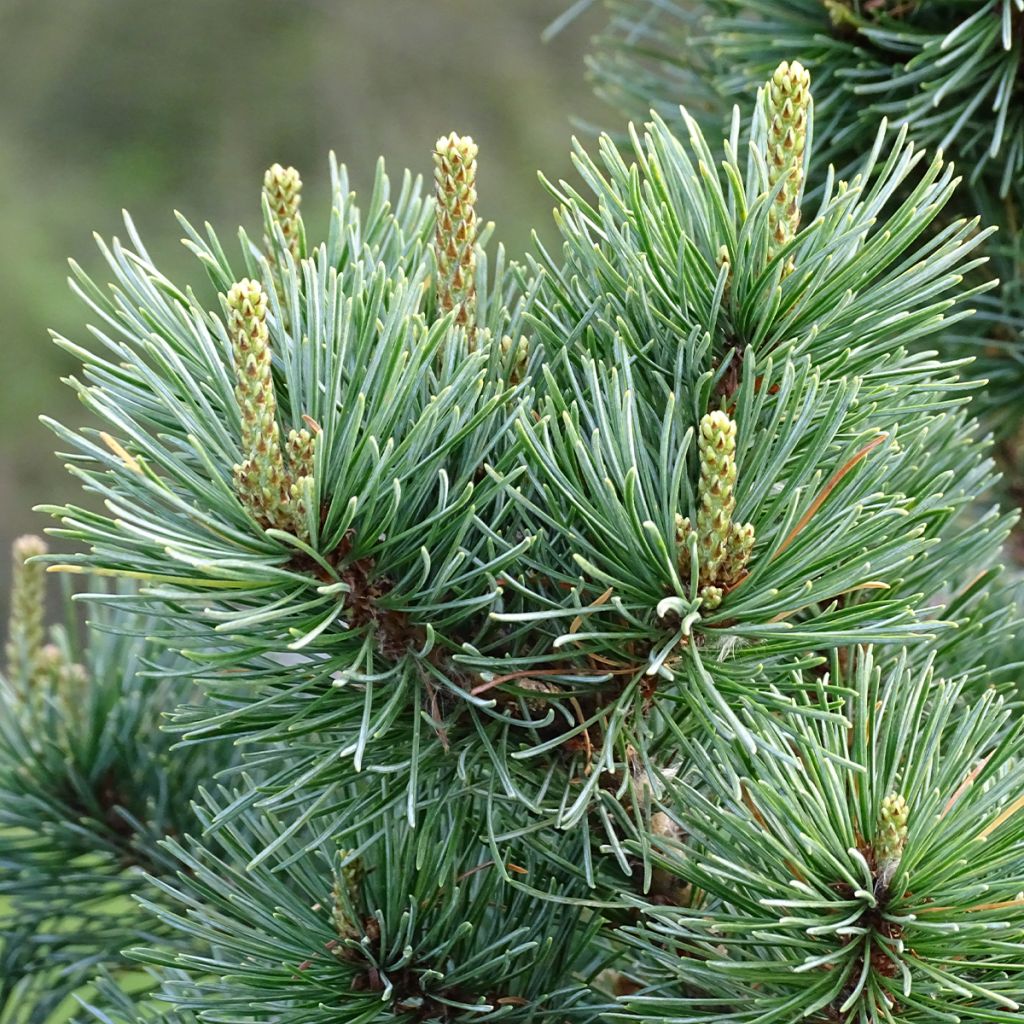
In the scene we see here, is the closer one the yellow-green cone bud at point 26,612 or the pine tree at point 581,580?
the pine tree at point 581,580

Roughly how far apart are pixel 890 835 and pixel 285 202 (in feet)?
0.92

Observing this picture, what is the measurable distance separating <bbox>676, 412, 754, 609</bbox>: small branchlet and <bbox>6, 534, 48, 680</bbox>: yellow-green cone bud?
38 cm

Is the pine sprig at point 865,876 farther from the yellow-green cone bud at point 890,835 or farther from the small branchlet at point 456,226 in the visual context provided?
the small branchlet at point 456,226

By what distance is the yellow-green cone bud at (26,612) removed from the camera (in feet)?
2.00

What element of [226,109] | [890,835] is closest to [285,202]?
[890,835]

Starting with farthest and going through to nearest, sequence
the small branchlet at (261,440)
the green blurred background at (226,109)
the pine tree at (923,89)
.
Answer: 1. the green blurred background at (226,109)
2. the pine tree at (923,89)
3. the small branchlet at (261,440)

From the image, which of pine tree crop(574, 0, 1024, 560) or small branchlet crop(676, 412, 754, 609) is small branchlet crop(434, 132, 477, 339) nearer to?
small branchlet crop(676, 412, 754, 609)

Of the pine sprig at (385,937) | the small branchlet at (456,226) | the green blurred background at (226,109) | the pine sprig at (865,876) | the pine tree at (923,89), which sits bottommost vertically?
the pine sprig at (385,937)

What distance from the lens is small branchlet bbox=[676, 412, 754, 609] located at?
1.03 feet

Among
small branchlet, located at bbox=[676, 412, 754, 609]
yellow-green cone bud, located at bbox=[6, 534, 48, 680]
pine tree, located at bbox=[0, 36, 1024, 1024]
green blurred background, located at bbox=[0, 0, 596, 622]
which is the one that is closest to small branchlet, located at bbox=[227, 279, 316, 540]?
pine tree, located at bbox=[0, 36, 1024, 1024]

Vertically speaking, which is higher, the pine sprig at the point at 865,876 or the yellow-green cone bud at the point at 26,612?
the yellow-green cone bud at the point at 26,612

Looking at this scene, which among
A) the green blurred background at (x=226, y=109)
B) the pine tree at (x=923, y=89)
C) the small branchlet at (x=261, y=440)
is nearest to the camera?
the small branchlet at (x=261, y=440)

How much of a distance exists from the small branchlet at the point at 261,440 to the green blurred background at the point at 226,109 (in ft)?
12.2

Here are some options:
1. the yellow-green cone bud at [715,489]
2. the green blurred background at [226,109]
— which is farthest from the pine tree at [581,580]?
the green blurred background at [226,109]
